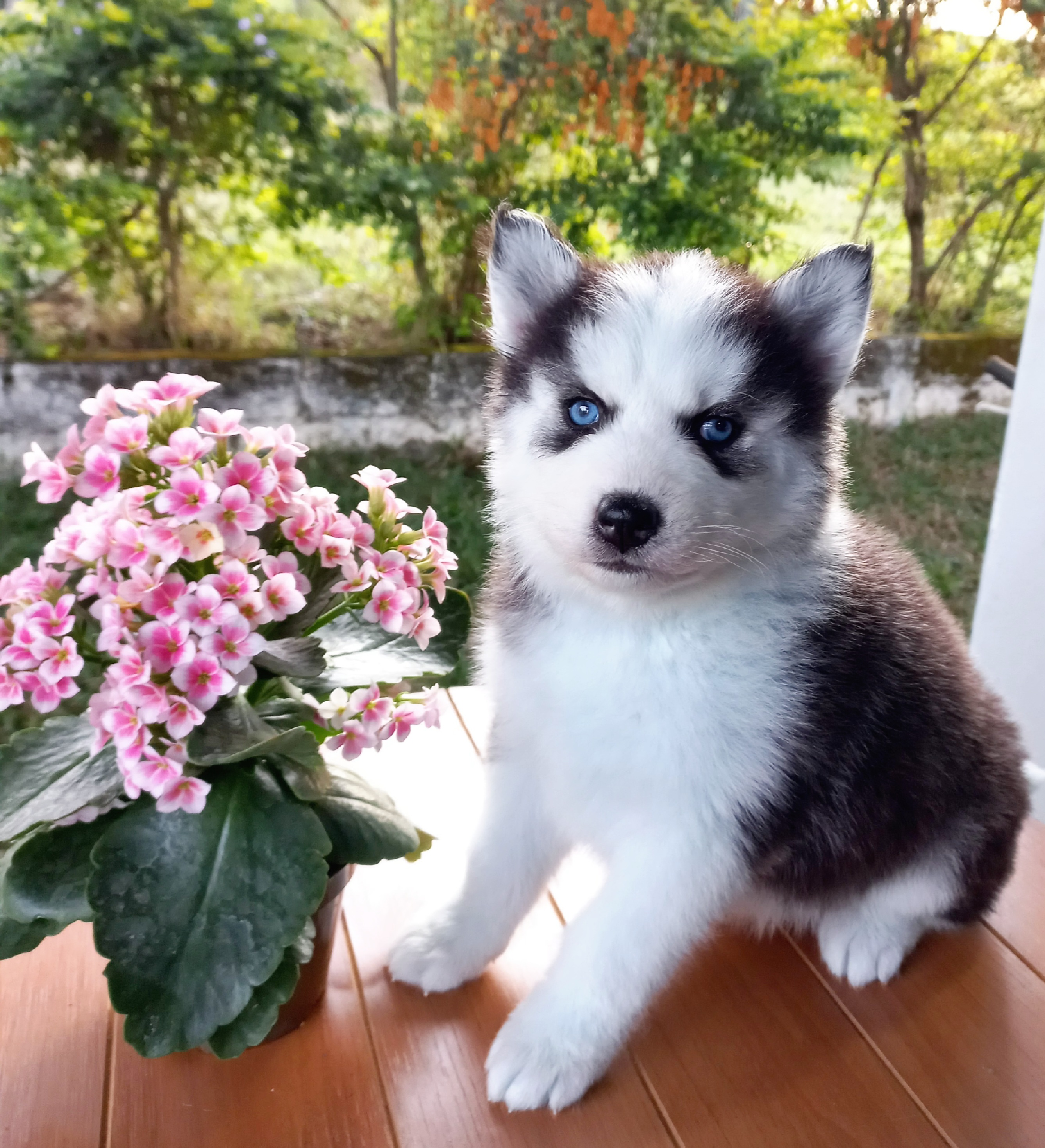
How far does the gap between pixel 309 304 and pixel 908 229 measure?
196 centimetres

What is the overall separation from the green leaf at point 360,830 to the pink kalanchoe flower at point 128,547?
287mm

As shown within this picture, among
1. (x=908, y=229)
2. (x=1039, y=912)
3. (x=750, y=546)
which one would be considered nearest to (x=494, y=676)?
(x=750, y=546)

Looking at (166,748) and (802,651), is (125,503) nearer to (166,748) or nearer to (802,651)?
(166,748)

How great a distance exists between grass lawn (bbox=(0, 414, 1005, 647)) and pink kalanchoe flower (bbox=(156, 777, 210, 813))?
220 cm

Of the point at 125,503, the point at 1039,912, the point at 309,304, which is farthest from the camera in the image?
the point at 309,304

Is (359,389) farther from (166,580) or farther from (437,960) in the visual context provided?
(166,580)

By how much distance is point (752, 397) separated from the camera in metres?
1.01

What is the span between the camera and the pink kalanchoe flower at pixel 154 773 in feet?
2.79

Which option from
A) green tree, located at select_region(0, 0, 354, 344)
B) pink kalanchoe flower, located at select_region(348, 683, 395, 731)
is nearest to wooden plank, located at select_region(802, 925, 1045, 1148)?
pink kalanchoe flower, located at select_region(348, 683, 395, 731)

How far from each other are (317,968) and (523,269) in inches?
30.8

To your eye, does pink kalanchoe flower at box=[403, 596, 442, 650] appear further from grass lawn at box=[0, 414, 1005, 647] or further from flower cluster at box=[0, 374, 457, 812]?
grass lawn at box=[0, 414, 1005, 647]

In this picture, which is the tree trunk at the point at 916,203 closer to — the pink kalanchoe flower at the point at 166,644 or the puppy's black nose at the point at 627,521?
the puppy's black nose at the point at 627,521

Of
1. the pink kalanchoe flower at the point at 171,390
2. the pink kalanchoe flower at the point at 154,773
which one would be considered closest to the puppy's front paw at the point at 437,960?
the pink kalanchoe flower at the point at 154,773

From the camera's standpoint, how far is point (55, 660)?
871 millimetres
